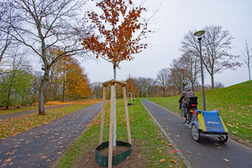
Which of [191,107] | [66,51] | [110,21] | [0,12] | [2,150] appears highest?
[0,12]

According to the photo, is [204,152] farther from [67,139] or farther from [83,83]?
[83,83]

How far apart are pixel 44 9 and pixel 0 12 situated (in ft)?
9.30

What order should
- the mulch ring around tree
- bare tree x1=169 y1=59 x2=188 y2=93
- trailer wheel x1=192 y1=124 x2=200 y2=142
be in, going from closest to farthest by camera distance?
1. the mulch ring around tree
2. trailer wheel x1=192 y1=124 x2=200 y2=142
3. bare tree x1=169 y1=59 x2=188 y2=93

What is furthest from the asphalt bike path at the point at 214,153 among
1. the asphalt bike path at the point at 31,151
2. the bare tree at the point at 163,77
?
the bare tree at the point at 163,77

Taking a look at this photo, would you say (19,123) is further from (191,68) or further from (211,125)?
(191,68)

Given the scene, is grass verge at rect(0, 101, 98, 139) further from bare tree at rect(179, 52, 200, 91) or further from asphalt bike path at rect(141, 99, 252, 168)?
bare tree at rect(179, 52, 200, 91)

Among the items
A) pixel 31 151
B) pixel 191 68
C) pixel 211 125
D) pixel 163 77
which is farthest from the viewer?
pixel 163 77

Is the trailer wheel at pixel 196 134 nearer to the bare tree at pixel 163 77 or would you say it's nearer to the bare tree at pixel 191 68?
the bare tree at pixel 191 68

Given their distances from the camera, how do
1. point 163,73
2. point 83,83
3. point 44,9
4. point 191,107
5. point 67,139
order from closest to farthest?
point 67,139 → point 191,107 → point 44,9 → point 83,83 → point 163,73

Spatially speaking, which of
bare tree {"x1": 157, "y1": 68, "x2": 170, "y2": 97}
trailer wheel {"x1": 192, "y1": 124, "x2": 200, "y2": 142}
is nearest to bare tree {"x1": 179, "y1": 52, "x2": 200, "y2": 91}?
bare tree {"x1": 157, "y1": 68, "x2": 170, "y2": 97}

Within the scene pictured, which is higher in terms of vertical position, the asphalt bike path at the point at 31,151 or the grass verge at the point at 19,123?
the asphalt bike path at the point at 31,151

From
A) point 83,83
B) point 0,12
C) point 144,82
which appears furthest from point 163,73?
point 0,12

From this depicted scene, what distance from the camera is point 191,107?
5.80 metres

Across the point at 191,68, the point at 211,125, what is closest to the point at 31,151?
the point at 211,125
